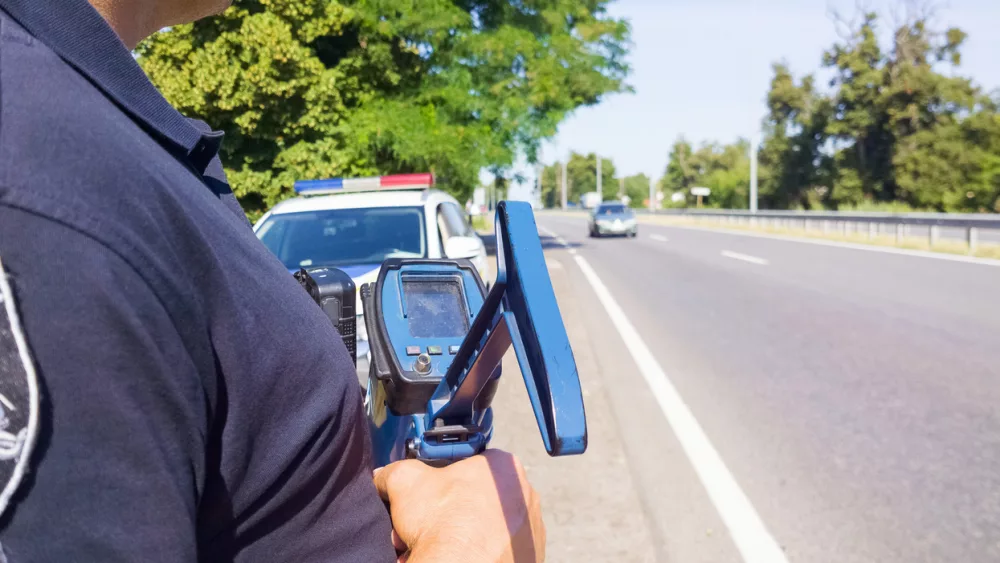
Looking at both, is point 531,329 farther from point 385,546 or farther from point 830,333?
point 830,333

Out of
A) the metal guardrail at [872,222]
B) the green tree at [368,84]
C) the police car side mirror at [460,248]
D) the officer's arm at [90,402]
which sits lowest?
the metal guardrail at [872,222]

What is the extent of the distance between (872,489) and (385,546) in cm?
426

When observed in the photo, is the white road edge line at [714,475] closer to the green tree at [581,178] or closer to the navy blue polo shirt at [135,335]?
the navy blue polo shirt at [135,335]

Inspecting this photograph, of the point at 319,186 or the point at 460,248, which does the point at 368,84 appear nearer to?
the point at 319,186

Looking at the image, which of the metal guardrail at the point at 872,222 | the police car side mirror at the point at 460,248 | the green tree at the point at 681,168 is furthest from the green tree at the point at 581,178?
the police car side mirror at the point at 460,248

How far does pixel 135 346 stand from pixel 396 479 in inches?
23.1

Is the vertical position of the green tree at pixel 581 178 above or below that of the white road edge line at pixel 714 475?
above

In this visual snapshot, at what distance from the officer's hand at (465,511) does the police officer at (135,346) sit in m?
0.15

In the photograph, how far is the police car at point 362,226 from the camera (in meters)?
7.05

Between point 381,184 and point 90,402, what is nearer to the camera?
point 90,402

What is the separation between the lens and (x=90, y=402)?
0.70 metres

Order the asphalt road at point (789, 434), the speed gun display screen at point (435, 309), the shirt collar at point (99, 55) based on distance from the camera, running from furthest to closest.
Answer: the asphalt road at point (789, 434) < the speed gun display screen at point (435, 309) < the shirt collar at point (99, 55)

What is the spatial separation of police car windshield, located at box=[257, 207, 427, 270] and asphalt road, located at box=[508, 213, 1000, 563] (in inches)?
56.5

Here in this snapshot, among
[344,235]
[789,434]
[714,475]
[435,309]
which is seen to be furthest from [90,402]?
[344,235]
